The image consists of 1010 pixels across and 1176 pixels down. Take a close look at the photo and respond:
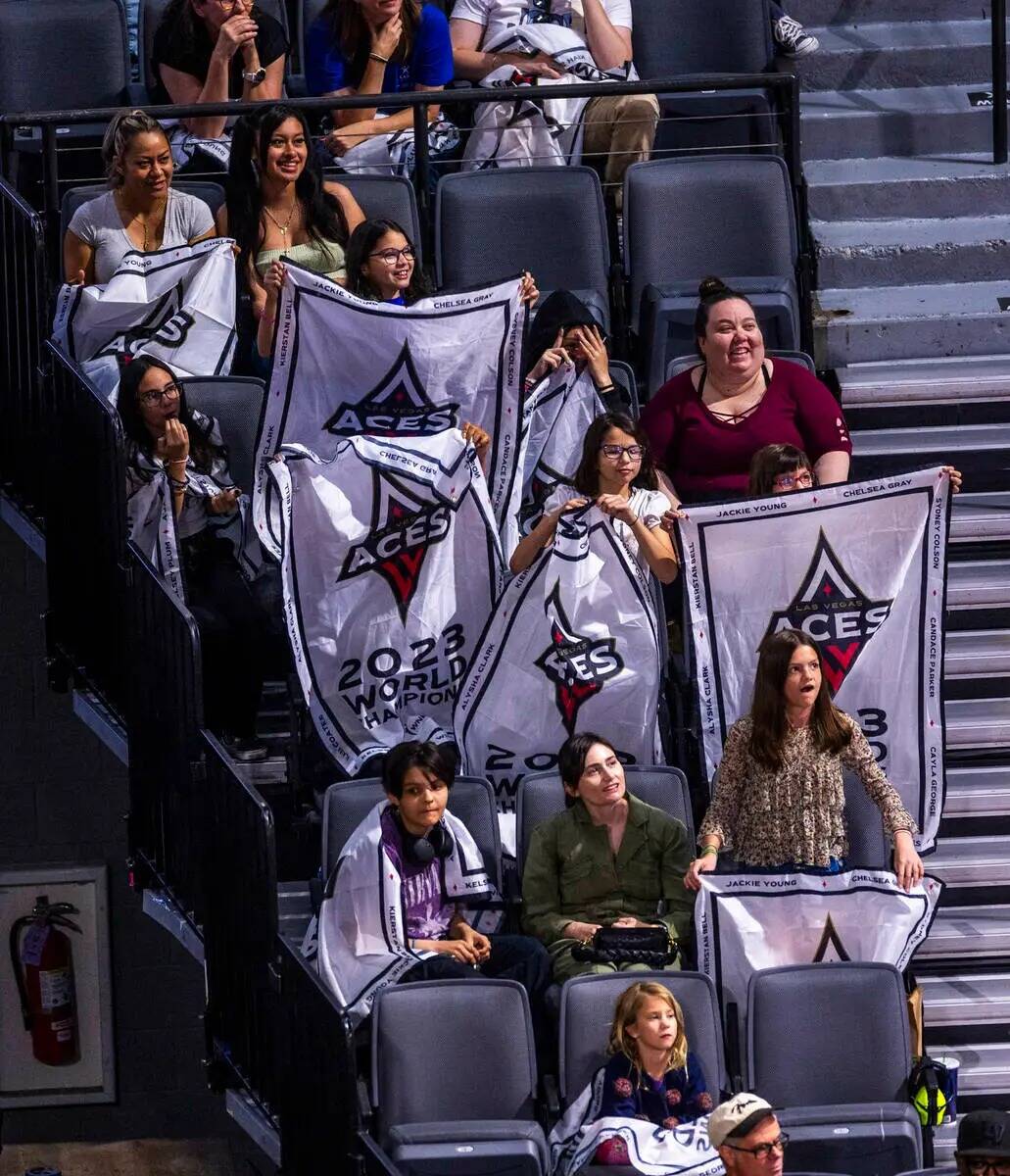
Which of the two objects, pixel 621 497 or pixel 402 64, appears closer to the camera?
pixel 621 497

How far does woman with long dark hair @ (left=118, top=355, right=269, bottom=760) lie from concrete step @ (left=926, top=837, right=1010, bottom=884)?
7.12 ft

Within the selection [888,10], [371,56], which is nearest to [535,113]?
[371,56]

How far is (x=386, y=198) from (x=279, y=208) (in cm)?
66

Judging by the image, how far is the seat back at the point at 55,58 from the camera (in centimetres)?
1030

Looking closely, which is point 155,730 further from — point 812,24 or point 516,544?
point 812,24

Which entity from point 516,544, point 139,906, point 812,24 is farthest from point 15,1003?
point 812,24

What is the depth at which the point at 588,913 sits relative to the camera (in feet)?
24.4

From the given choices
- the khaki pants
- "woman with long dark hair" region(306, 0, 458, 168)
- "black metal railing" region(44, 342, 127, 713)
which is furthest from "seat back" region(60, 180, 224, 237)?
the khaki pants

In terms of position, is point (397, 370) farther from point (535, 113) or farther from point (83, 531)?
point (535, 113)

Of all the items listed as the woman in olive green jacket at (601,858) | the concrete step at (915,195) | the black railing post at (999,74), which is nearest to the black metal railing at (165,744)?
the woman in olive green jacket at (601,858)

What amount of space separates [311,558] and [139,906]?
1.83 meters

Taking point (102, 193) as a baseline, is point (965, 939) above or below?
below

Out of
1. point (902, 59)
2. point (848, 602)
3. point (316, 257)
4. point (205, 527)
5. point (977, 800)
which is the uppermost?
point (902, 59)

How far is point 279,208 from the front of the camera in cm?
891
